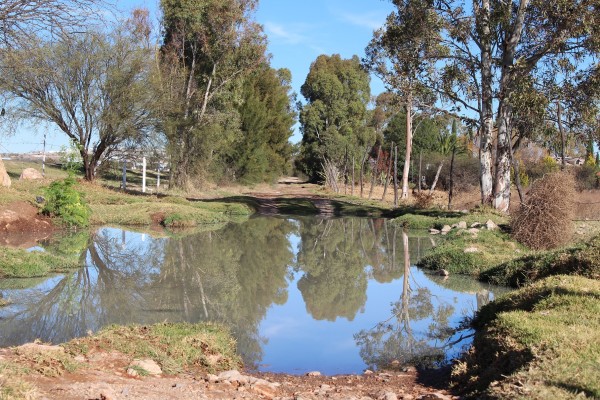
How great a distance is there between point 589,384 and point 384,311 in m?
5.95

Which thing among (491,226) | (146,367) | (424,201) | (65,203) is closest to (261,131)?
(424,201)

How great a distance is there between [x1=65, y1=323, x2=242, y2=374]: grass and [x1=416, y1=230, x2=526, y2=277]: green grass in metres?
7.67

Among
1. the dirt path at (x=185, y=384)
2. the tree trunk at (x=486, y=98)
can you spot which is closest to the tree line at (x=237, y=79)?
the tree trunk at (x=486, y=98)

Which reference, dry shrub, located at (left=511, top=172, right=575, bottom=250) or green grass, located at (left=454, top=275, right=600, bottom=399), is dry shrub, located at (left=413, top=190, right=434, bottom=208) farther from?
green grass, located at (left=454, top=275, right=600, bottom=399)

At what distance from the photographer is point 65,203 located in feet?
66.1

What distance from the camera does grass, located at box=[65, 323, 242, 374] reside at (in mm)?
6637

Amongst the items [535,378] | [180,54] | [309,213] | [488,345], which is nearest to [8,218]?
[488,345]

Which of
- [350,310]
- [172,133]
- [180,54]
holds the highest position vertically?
[180,54]

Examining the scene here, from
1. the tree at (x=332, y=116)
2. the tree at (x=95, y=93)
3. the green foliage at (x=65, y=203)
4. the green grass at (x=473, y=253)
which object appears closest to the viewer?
the green grass at (x=473, y=253)

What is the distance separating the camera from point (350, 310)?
11.1 m

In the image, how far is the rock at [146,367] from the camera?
605cm

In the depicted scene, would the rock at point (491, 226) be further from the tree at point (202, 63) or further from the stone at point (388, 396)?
the tree at point (202, 63)

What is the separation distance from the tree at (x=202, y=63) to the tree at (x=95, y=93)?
4.85m

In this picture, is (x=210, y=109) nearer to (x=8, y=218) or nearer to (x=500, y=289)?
(x=8, y=218)
